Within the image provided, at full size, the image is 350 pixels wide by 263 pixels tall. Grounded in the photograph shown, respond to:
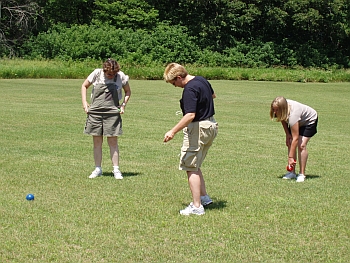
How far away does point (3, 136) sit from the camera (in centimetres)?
1397

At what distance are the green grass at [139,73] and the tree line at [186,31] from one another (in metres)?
6.39

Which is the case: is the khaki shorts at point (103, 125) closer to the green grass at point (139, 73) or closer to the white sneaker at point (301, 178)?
the white sneaker at point (301, 178)

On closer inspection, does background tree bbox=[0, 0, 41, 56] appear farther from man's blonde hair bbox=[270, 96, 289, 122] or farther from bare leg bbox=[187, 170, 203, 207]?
bare leg bbox=[187, 170, 203, 207]

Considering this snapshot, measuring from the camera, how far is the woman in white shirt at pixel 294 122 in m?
8.82

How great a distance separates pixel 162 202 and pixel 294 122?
2.60 m

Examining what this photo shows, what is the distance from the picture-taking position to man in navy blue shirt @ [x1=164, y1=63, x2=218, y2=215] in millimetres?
6707

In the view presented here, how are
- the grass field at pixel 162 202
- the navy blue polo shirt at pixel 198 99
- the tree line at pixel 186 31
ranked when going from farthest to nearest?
the tree line at pixel 186 31
the navy blue polo shirt at pixel 198 99
the grass field at pixel 162 202

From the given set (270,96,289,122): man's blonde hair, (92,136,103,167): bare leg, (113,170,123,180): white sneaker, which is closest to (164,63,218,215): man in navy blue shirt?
A: (270,96,289,122): man's blonde hair

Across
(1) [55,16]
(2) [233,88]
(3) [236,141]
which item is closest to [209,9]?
(1) [55,16]

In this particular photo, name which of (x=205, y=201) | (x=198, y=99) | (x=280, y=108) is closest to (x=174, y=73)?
(x=198, y=99)

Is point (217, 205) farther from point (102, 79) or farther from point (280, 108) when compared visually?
point (102, 79)

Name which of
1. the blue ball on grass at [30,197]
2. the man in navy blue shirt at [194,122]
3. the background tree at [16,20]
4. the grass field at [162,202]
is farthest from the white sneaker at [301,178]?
the background tree at [16,20]

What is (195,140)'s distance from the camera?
695cm

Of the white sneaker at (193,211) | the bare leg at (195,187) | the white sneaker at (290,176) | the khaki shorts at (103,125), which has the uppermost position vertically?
the khaki shorts at (103,125)
